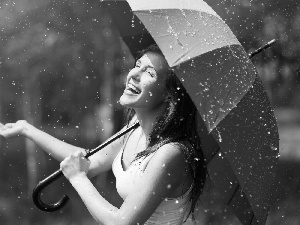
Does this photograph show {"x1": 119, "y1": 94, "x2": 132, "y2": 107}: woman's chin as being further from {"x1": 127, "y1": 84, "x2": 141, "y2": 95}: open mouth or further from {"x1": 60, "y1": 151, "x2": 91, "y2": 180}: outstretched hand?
{"x1": 60, "y1": 151, "x2": 91, "y2": 180}: outstretched hand

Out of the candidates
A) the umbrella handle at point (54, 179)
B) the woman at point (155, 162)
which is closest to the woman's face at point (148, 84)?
the woman at point (155, 162)

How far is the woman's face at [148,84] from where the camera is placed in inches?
140

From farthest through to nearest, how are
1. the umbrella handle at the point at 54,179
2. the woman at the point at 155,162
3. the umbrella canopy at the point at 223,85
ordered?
the umbrella handle at the point at 54,179, the woman at the point at 155,162, the umbrella canopy at the point at 223,85

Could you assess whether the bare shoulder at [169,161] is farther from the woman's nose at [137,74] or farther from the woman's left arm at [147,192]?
the woman's nose at [137,74]

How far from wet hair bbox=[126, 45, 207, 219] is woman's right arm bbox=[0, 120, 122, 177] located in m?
0.40

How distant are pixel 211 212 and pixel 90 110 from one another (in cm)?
307

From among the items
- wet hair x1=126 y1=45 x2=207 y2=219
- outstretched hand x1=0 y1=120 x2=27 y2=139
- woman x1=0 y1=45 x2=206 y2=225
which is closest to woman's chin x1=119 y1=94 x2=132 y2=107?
woman x1=0 y1=45 x2=206 y2=225

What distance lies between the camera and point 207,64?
336 centimetres

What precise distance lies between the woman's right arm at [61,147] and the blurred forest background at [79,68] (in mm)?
6374

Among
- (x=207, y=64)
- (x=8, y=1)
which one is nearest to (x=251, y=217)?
(x=207, y=64)

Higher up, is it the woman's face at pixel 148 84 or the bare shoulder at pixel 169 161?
the woman's face at pixel 148 84

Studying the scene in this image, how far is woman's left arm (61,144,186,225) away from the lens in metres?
3.41

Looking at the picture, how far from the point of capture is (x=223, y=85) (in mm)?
3365

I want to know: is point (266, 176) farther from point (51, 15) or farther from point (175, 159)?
point (51, 15)
